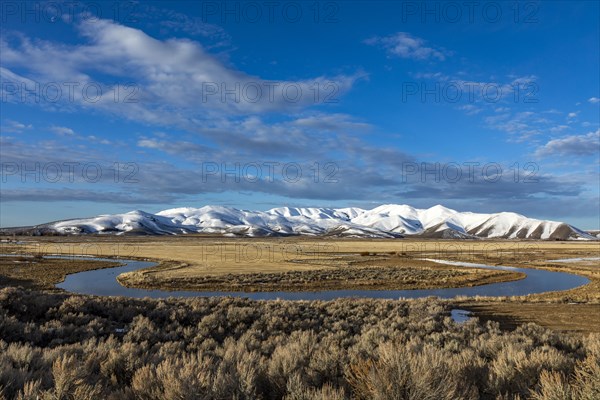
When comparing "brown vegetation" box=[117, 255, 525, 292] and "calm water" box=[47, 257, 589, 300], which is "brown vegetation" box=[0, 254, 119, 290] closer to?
"calm water" box=[47, 257, 589, 300]

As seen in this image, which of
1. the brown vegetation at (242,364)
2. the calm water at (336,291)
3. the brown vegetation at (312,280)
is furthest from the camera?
the brown vegetation at (312,280)

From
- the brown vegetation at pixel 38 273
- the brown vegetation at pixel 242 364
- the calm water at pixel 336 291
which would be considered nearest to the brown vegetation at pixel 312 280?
the calm water at pixel 336 291

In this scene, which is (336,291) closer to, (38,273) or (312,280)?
(312,280)

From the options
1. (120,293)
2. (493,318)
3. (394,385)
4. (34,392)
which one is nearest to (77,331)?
(34,392)

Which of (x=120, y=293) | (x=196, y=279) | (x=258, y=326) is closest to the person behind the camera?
(x=258, y=326)

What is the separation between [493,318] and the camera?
21.9m

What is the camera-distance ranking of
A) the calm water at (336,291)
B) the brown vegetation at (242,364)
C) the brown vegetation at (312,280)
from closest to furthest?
the brown vegetation at (242,364), the calm water at (336,291), the brown vegetation at (312,280)

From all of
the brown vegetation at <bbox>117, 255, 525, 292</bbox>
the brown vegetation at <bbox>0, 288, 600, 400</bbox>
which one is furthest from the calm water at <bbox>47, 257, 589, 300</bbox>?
the brown vegetation at <bbox>0, 288, 600, 400</bbox>

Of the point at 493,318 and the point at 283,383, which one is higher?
the point at 283,383

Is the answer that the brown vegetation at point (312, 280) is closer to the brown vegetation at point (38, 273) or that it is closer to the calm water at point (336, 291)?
the calm water at point (336, 291)

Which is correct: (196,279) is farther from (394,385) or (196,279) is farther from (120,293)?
(394,385)

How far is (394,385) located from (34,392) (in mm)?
4503

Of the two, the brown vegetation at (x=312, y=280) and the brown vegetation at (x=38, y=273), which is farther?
the brown vegetation at (x=312, y=280)

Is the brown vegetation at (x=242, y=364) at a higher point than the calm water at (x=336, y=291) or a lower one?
higher
